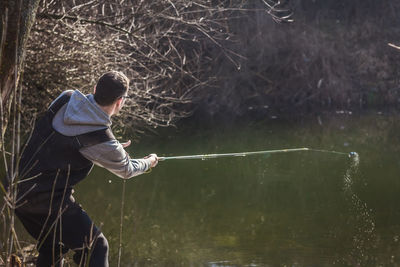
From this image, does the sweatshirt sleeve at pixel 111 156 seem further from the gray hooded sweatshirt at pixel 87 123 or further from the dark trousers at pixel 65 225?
the dark trousers at pixel 65 225

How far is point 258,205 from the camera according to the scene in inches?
373

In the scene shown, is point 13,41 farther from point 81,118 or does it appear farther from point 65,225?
point 65,225

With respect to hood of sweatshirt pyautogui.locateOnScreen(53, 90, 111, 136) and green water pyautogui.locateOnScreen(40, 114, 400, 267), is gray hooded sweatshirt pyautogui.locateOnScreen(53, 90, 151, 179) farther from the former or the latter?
green water pyautogui.locateOnScreen(40, 114, 400, 267)

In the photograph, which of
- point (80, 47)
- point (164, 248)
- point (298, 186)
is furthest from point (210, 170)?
point (164, 248)

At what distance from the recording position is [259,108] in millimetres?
19812

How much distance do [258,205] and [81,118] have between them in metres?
5.83

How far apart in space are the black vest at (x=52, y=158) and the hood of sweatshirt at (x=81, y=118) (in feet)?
0.09

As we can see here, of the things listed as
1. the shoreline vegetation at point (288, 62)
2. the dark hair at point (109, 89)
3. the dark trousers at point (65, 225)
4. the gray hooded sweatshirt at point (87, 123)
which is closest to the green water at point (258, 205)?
the shoreline vegetation at point (288, 62)

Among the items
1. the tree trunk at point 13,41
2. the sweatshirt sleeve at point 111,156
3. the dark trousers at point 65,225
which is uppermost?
the tree trunk at point 13,41

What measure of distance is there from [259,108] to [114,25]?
1115cm

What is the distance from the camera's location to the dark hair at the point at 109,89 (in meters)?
3.96

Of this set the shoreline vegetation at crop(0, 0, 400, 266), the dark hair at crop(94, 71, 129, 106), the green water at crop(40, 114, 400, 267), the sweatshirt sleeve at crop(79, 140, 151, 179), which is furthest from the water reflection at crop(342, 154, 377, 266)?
the shoreline vegetation at crop(0, 0, 400, 266)

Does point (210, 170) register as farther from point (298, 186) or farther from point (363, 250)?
point (363, 250)

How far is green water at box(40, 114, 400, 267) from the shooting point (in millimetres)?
7297
